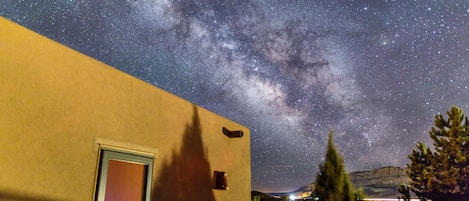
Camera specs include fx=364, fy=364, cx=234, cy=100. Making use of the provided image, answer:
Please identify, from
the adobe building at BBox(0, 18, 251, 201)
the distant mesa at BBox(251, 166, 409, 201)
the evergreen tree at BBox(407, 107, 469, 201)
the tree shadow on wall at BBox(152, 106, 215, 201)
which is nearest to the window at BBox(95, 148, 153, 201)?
the adobe building at BBox(0, 18, 251, 201)

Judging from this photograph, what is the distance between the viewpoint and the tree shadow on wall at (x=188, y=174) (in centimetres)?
468

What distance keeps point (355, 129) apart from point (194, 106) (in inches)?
720

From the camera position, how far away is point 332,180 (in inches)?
177

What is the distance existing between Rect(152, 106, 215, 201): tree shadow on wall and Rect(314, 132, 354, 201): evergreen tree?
1.78 meters

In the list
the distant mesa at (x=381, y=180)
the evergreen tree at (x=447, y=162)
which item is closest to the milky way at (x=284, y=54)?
the evergreen tree at (x=447, y=162)

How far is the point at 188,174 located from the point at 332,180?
1.99 m

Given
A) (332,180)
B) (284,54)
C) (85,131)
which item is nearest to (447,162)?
(284,54)

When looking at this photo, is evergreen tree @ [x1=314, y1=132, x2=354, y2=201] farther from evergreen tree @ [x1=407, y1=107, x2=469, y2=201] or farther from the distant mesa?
the distant mesa

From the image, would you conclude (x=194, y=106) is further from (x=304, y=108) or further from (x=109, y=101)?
(x=304, y=108)

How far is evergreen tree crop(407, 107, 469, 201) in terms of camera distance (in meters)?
19.4

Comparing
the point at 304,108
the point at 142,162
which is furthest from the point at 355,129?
the point at 142,162

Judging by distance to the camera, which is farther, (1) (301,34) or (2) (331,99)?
(2) (331,99)

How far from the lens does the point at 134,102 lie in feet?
14.4

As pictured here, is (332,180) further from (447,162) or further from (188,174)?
(447,162)
